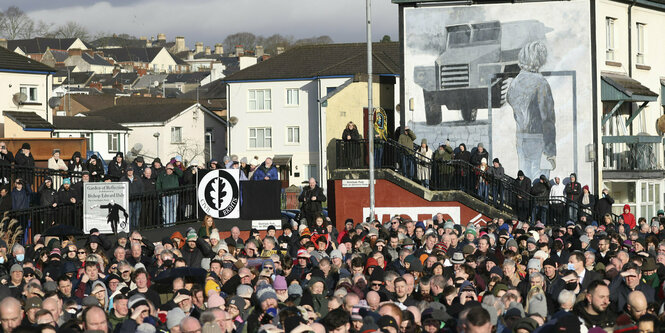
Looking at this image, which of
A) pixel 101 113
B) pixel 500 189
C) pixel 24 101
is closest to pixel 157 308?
pixel 500 189

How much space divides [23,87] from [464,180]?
28.3 m

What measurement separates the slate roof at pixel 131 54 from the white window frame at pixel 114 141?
91.2m

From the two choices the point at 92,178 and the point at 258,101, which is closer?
the point at 92,178

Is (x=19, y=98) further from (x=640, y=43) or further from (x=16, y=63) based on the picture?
(x=640, y=43)

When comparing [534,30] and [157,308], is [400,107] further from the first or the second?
[157,308]

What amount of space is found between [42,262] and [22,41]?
13554cm

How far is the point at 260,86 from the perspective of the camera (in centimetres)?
6962

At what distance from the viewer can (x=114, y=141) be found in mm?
74562

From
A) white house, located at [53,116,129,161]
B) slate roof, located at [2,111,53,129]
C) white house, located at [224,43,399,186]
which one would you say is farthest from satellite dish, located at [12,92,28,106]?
white house, located at [224,43,399,186]

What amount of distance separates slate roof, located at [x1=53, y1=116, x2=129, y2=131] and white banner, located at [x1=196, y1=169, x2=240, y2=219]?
4646 cm

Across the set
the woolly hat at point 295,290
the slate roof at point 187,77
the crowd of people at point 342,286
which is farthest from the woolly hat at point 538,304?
the slate roof at point 187,77

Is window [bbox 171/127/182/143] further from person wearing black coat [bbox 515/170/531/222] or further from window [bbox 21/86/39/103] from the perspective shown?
person wearing black coat [bbox 515/170/531/222]

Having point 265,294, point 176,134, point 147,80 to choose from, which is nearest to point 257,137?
point 176,134

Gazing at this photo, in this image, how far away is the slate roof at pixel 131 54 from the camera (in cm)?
16500
